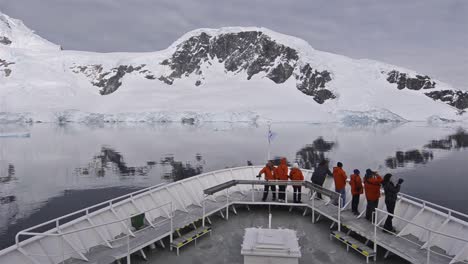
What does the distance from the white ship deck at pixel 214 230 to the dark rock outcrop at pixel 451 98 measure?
669 feet

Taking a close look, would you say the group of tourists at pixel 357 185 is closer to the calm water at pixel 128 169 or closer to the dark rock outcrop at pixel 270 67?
the calm water at pixel 128 169

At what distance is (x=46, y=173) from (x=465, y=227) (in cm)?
3869

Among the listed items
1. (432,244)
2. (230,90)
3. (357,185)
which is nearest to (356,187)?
(357,185)

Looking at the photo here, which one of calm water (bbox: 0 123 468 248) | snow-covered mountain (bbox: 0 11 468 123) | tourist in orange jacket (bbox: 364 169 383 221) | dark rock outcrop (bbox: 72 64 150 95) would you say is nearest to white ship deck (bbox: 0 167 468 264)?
tourist in orange jacket (bbox: 364 169 383 221)

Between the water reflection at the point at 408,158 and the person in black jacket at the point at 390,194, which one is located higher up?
the person in black jacket at the point at 390,194

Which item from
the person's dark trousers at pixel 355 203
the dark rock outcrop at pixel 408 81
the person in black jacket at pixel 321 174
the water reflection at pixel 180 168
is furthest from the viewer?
the dark rock outcrop at pixel 408 81

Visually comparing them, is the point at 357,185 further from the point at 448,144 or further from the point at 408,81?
the point at 408,81

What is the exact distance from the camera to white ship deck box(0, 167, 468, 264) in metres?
7.59

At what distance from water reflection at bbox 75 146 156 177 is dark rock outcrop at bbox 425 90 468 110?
18728 cm

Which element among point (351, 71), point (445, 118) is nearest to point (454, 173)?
point (445, 118)

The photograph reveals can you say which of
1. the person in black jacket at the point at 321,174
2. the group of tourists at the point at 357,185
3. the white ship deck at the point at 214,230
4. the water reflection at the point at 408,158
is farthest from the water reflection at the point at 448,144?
the white ship deck at the point at 214,230

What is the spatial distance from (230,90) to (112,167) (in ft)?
444

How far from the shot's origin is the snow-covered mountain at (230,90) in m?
142

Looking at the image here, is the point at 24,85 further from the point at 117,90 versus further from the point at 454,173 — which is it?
the point at 454,173
